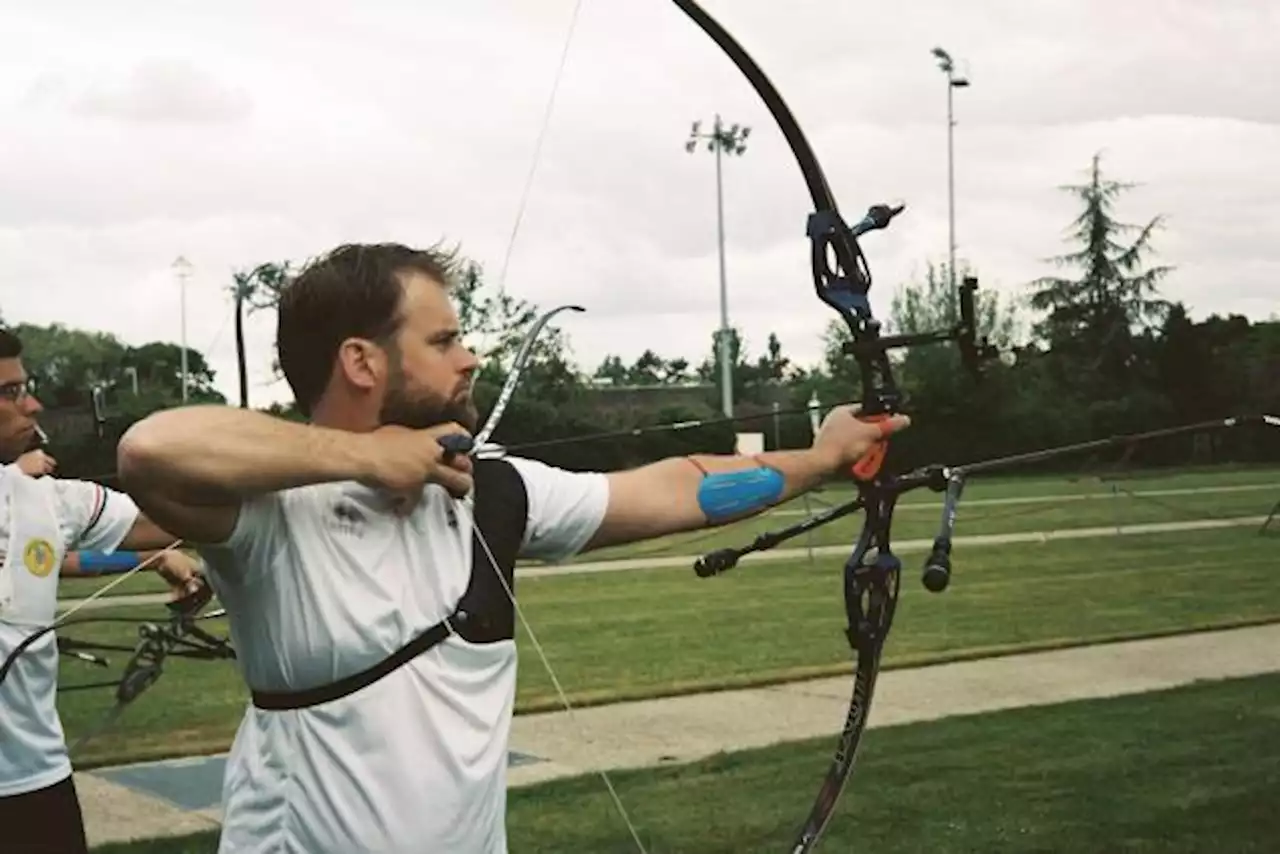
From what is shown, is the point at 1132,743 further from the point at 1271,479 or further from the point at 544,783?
the point at 1271,479

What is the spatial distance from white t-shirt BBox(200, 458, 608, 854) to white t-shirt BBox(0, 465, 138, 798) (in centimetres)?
159

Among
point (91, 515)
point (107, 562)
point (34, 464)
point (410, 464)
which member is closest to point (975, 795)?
point (107, 562)

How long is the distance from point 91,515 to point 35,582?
0.30 metres

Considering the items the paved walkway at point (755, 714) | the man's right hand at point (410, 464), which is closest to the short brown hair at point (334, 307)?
the man's right hand at point (410, 464)

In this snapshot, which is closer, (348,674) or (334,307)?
(348,674)

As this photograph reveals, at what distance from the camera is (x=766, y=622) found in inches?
514

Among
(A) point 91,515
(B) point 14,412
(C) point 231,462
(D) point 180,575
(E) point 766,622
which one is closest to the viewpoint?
(C) point 231,462

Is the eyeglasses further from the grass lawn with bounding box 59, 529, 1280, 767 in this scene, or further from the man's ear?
the grass lawn with bounding box 59, 529, 1280, 767

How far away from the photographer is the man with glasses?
3889mm

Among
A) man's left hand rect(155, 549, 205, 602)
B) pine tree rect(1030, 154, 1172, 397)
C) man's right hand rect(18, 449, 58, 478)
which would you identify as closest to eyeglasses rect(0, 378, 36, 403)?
man's right hand rect(18, 449, 58, 478)

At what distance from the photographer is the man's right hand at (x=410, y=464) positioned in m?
2.20

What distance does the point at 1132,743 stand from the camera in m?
7.78

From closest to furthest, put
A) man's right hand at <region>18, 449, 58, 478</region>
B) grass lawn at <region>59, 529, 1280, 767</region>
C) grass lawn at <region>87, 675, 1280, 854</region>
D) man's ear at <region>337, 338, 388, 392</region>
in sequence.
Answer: man's ear at <region>337, 338, 388, 392</region> → man's right hand at <region>18, 449, 58, 478</region> → grass lawn at <region>87, 675, 1280, 854</region> → grass lawn at <region>59, 529, 1280, 767</region>

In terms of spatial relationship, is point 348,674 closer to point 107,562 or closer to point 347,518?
point 347,518
